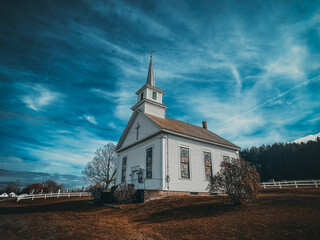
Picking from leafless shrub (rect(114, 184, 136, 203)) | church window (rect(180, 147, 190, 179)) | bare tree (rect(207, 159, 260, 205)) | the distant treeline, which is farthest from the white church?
the distant treeline

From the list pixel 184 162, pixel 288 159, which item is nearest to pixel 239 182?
pixel 184 162

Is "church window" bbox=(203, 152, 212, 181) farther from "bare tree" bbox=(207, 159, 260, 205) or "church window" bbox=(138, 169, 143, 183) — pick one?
"bare tree" bbox=(207, 159, 260, 205)

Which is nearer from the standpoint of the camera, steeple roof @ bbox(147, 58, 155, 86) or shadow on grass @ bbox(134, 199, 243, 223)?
shadow on grass @ bbox(134, 199, 243, 223)

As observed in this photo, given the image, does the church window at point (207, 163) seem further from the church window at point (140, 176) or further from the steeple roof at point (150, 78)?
the steeple roof at point (150, 78)

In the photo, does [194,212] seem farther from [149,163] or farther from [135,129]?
[135,129]

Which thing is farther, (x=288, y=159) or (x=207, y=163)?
(x=288, y=159)

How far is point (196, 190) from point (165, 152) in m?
5.03

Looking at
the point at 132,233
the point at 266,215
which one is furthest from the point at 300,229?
the point at 132,233

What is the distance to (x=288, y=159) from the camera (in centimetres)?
4572

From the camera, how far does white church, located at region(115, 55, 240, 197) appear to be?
16828mm

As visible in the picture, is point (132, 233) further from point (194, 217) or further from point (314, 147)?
point (314, 147)

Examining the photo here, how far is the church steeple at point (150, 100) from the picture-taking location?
2236 centimetres

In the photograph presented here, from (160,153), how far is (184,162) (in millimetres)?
2868

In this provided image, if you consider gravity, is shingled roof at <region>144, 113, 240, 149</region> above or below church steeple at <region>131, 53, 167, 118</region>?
below
